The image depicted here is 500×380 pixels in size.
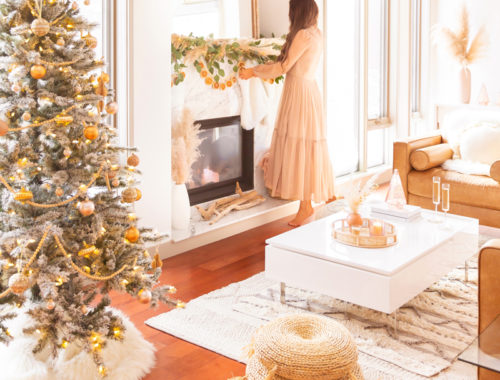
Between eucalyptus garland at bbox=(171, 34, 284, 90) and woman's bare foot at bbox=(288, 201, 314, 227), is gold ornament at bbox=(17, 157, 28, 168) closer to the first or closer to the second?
eucalyptus garland at bbox=(171, 34, 284, 90)

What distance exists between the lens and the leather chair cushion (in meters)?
4.39

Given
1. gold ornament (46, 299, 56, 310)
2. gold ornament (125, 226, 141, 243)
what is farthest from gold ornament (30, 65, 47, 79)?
gold ornament (46, 299, 56, 310)

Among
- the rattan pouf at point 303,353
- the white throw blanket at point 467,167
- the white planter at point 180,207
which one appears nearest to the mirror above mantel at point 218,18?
the white planter at point 180,207

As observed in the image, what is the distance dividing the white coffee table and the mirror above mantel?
193cm

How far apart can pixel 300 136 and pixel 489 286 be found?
265cm

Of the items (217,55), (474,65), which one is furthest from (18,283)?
(474,65)

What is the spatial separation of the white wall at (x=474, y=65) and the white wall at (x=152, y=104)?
340 cm

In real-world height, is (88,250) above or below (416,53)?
below

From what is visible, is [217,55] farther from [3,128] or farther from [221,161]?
[3,128]

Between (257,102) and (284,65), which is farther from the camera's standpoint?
(257,102)

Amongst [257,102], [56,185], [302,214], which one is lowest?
[302,214]

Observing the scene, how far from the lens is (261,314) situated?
10.4ft

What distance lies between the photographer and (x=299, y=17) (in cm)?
463

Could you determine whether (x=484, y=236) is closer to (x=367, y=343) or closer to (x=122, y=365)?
(x=367, y=343)
